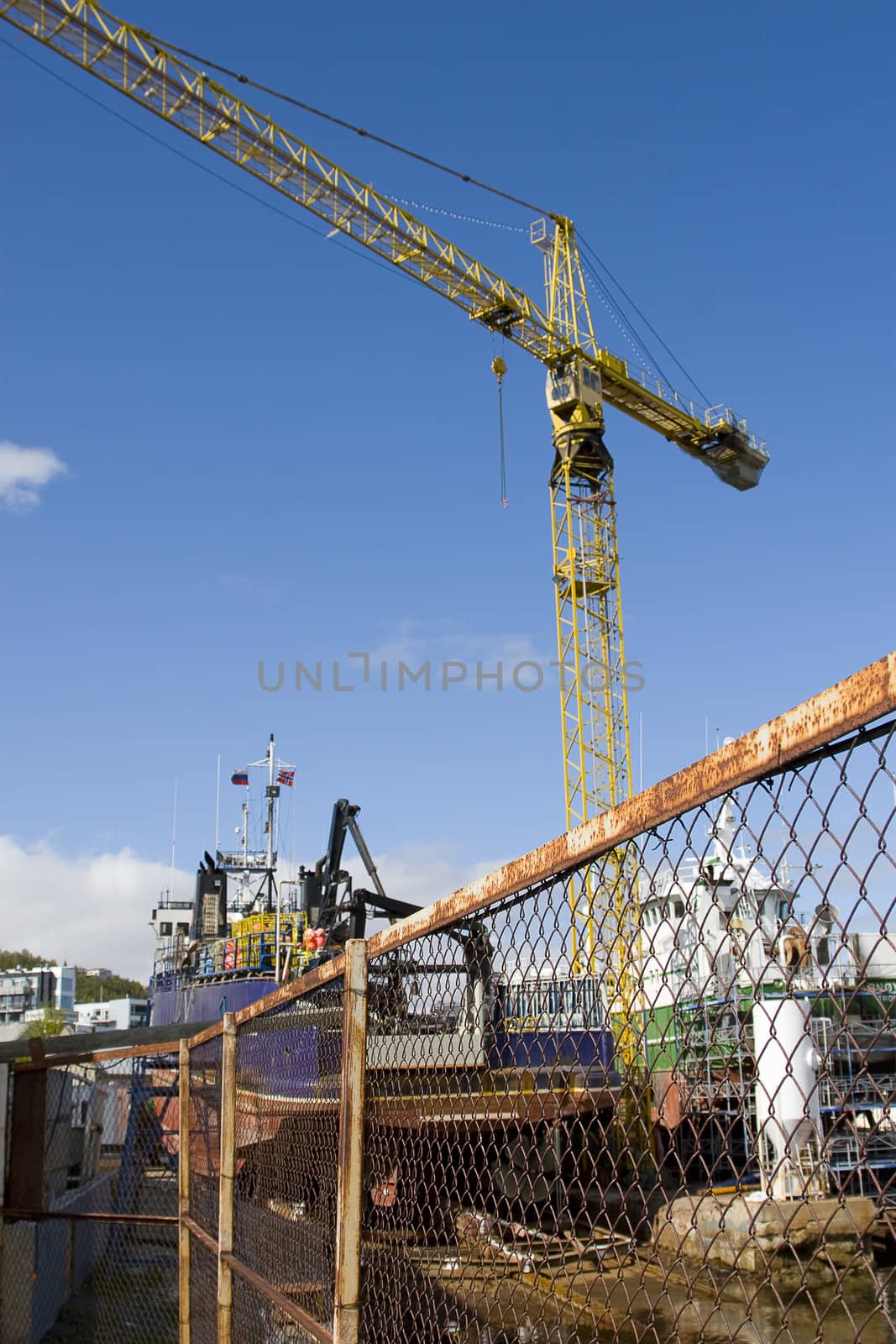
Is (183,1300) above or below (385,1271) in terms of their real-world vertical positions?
below

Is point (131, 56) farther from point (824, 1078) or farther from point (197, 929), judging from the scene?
point (824, 1078)

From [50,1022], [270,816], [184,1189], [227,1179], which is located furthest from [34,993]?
[227,1179]

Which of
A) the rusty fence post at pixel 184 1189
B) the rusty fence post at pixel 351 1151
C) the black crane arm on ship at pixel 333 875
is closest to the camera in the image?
the rusty fence post at pixel 351 1151

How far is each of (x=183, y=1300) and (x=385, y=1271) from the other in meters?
2.56

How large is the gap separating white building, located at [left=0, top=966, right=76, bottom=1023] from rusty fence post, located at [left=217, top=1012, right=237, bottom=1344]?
55.7m

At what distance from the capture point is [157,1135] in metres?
9.84

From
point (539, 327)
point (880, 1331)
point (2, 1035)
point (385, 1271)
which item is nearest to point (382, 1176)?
point (385, 1271)

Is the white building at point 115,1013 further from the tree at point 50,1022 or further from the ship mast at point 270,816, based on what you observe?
the ship mast at point 270,816

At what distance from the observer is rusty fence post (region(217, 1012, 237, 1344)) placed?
189 inches

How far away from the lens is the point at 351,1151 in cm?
340

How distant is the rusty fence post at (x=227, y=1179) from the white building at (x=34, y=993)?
55.7 metres

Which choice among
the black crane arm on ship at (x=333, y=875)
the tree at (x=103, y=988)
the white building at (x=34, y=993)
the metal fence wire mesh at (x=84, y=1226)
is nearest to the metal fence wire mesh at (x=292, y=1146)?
the metal fence wire mesh at (x=84, y=1226)

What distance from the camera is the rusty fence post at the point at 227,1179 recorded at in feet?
15.7

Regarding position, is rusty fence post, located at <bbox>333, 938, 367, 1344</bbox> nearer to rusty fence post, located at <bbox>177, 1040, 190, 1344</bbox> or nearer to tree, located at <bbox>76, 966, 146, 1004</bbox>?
rusty fence post, located at <bbox>177, 1040, 190, 1344</bbox>
